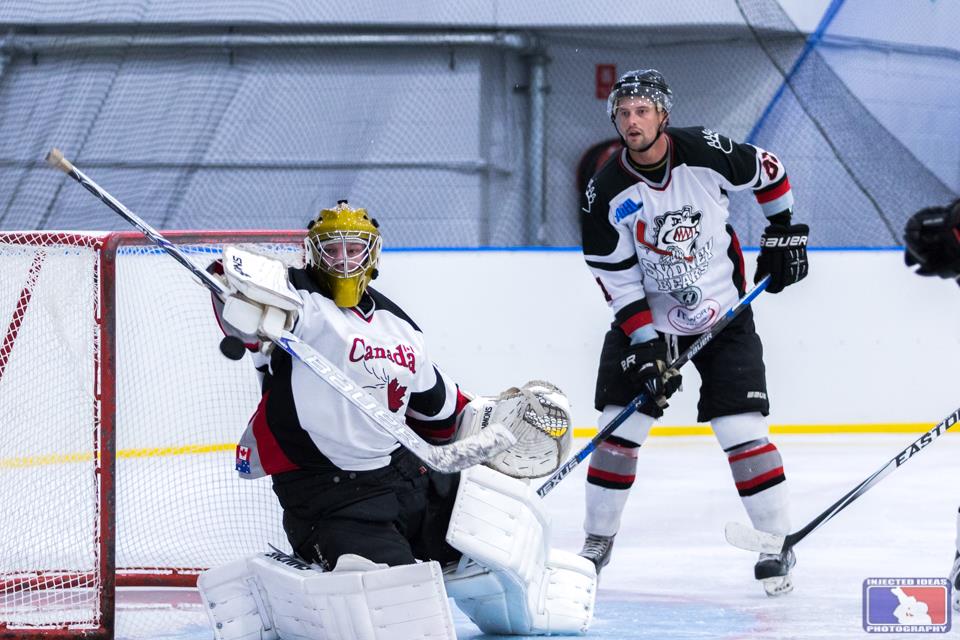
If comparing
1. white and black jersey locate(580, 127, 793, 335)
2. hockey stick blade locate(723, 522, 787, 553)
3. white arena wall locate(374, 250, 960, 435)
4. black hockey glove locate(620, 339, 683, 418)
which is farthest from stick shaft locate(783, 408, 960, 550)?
white arena wall locate(374, 250, 960, 435)

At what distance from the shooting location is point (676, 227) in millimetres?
2764

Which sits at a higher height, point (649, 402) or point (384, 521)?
point (649, 402)

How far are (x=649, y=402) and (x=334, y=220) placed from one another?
95 centimetres

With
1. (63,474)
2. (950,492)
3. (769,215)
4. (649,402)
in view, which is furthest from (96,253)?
(950,492)

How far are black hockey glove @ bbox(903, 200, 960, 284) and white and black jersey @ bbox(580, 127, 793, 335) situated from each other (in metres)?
0.89

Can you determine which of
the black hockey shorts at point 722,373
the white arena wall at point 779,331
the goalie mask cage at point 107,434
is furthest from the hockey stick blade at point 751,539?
the white arena wall at point 779,331

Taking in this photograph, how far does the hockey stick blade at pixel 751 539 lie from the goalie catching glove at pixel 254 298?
108cm

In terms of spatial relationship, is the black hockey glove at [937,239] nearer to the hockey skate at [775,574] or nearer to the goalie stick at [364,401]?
the goalie stick at [364,401]

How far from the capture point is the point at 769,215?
290 cm

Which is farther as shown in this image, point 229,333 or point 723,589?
point 723,589

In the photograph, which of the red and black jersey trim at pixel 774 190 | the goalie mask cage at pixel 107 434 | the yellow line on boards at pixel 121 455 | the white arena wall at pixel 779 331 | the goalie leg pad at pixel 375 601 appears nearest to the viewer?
the goalie leg pad at pixel 375 601

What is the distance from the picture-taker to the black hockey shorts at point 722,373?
2.77m

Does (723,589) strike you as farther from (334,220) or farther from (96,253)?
(96,253)

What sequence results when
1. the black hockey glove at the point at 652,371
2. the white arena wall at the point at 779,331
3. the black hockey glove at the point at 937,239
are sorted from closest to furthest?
the black hockey glove at the point at 937,239 → the black hockey glove at the point at 652,371 → the white arena wall at the point at 779,331
